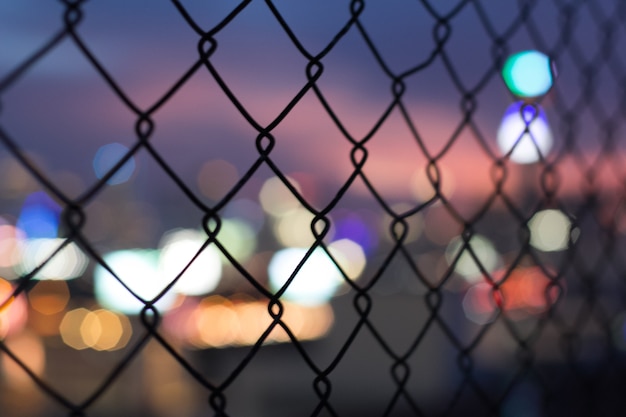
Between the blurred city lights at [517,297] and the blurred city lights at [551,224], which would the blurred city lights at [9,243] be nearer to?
the blurred city lights at [517,297]

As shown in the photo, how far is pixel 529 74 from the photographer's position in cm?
237

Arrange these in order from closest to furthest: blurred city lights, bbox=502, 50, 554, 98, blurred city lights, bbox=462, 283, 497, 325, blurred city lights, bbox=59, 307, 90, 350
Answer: blurred city lights, bbox=502, 50, 554, 98 < blurred city lights, bbox=462, 283, 497, 325 < blurred city lights, bbox=59, 307, 90, 350

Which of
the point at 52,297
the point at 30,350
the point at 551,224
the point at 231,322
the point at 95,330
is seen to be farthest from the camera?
the point at 52,297

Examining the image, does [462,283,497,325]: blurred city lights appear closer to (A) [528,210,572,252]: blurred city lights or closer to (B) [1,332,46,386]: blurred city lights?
(A) [528,210,572,252]: blurred city lights

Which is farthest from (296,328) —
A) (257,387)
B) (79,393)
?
(79,393)

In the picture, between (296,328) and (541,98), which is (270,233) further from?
(541,98)

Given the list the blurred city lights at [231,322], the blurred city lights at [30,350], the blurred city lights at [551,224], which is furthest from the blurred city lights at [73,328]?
the blurred city lights at [551,224]

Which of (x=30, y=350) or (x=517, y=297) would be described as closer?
(x=517, y=297)

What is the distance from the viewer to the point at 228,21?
124 cm

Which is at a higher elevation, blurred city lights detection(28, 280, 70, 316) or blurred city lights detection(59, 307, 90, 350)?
blurred city lights detection(28, 280, 70, 316)

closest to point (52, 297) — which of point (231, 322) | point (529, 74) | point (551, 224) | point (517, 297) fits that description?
point (231, 322)

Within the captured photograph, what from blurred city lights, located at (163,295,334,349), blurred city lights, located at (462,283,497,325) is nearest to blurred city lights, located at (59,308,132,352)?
blurred city lights, located at (163,295,334,349)

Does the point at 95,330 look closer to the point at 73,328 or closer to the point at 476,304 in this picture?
the point at 73,328

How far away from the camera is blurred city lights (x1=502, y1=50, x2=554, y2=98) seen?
2.13 m
